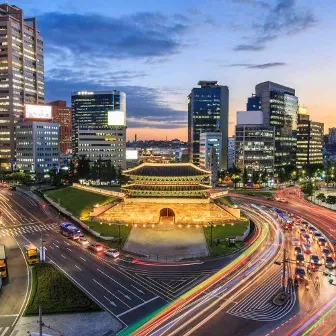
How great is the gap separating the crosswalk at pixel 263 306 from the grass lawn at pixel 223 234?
15701mm

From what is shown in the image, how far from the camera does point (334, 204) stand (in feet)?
388

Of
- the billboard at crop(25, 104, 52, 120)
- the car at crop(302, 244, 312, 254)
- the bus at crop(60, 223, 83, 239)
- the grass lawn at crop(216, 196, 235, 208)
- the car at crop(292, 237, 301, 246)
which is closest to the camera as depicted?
the car at crop(302, 244, 312, 254)

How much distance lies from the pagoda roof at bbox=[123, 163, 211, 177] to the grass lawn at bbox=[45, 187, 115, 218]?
10.7 meters

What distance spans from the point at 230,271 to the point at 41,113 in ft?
536

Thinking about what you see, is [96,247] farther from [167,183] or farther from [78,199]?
[78,199]

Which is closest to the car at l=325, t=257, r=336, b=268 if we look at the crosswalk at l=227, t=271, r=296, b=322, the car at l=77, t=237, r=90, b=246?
the crosswalk at l=227, t=271, r=296, b=322

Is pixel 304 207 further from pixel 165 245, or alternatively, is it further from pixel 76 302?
pixel 76 302

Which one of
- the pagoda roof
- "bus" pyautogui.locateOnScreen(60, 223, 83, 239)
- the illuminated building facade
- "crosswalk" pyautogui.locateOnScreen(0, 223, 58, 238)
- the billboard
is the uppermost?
the billboard

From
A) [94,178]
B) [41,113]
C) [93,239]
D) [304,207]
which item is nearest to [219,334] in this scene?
[93,239]

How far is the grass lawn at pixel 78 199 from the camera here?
9788cm

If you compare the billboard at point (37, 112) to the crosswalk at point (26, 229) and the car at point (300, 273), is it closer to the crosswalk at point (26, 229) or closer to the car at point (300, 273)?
the crosswalk at point (26, 229)

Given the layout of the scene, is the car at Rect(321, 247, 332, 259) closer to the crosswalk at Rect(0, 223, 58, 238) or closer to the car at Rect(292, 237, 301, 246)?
the car at Rect(292, 237, 301, 246)

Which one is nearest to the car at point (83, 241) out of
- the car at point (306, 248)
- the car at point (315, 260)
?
the car at point (315, 260)

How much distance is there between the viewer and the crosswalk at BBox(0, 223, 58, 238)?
7950 centimetres
